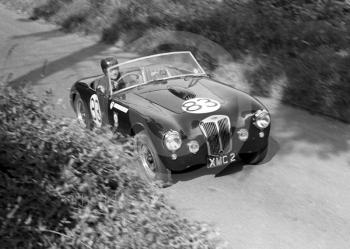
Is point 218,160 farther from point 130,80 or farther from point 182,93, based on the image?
point 130,80

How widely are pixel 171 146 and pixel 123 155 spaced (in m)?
1.75

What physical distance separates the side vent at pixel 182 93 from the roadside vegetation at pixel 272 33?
11.6ft

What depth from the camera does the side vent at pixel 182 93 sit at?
720cm

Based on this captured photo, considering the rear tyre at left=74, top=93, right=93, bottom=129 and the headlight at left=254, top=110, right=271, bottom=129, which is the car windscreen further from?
the headlight at left=254, top=110, right=271, bottom=129

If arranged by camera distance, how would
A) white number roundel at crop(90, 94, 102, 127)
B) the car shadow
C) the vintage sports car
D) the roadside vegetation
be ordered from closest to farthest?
the vintage sports car, the car shadow, white number roundel at crop(90, 94, 102, 127), the roadside vegetation

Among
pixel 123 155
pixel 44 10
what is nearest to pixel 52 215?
pixel 123 155

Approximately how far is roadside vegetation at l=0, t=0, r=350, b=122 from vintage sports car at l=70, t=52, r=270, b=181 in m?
2.91

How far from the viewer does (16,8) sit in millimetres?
20406

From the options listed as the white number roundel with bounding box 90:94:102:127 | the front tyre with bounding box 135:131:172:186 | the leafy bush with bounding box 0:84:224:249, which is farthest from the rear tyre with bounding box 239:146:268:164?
the leafy bush with bounding box 0:84:224:249

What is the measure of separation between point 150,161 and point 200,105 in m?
1.03

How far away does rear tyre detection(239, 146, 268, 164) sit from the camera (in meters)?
7.36

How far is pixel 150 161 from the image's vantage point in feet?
22.4

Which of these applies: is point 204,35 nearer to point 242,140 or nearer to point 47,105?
point 242,140

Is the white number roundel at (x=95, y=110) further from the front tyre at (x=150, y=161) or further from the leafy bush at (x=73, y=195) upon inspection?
the leafy bush at (x=73, y=195)
